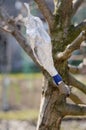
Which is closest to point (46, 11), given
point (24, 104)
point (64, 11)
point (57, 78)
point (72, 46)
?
point (64, 11)

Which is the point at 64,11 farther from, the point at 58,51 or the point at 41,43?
the point at 41,43

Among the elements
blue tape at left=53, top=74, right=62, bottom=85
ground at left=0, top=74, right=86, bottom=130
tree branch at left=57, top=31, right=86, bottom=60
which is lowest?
ground at left=0, top=74, right=86, bottom=130

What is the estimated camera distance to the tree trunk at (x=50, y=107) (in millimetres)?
2510

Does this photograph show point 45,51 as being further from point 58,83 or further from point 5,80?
point 5,80

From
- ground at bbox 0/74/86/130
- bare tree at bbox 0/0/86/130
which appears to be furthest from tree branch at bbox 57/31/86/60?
ground at bbox 0/74/86/130

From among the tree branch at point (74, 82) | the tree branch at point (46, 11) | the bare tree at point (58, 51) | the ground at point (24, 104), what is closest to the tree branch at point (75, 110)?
the bare tree at point (58, 51)

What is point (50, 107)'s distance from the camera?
8.29 ft

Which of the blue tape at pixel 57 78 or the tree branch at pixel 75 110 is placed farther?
the tree branch at pixel 75 110

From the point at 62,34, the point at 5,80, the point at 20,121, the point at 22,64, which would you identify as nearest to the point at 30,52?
the point at 62,34

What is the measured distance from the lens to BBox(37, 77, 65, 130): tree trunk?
2.51 metres

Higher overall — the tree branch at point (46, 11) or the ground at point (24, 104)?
the tree branch at point (46, 11)

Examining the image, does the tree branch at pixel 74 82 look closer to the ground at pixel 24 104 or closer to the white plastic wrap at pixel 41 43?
the white plastic wrap at pixel 41 43

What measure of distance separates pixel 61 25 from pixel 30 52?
21 cm

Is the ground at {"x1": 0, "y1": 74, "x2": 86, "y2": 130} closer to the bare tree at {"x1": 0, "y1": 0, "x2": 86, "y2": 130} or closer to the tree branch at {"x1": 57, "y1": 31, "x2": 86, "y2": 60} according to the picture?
the bare tree at {"x1": 0, "y1": 0, "x2": 86, "y2": 130}
